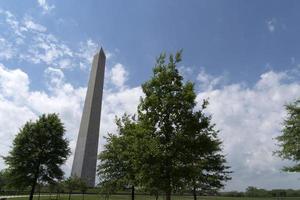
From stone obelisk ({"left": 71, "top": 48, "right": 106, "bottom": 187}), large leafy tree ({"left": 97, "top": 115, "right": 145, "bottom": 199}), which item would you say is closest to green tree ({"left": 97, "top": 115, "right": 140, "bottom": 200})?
large leafy tree ({"left": 97, "top": 115, "right": 145, "bottom": 199})

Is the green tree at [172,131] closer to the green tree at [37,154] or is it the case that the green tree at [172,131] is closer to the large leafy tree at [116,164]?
the large leafy tree at [116,164]

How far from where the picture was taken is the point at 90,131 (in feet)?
184

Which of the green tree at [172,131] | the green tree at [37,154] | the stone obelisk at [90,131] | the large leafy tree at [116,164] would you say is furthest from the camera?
the stone obelisk at [90,131]

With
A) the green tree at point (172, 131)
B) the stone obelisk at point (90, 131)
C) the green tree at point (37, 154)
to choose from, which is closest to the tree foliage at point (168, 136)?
the green tree at point (172, 131)

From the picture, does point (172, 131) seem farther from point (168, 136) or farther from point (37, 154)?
point (37, 154)

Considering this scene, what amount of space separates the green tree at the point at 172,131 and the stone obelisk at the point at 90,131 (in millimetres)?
41437

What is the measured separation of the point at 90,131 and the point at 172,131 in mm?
43505

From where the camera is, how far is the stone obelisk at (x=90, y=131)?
55.7 m

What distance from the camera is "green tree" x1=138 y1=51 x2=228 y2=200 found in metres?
13.7

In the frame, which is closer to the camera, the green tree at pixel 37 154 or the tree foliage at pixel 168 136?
the tree foliage at pixel 168 136

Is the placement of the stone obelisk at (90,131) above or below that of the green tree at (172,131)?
above

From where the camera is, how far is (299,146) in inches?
728

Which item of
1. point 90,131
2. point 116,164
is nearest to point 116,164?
point 116,164

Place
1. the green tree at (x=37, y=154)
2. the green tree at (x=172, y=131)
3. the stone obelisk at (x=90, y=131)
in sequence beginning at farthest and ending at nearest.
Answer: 1. the stone obelisk at (x=90, y=131)
2. the green tree at (x=37, y=154)
3. the green tree at (x=172, y=131)
